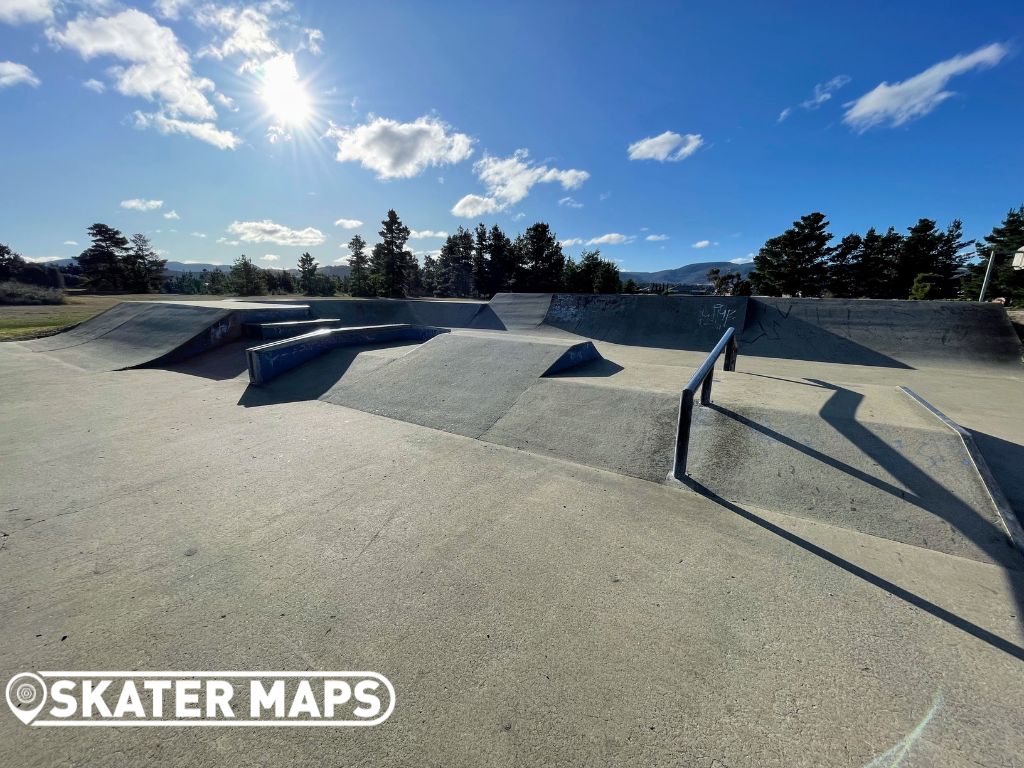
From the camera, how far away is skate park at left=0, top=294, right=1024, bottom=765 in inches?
68.3

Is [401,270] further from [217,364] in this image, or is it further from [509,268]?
[217,364]

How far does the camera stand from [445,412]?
5.82m

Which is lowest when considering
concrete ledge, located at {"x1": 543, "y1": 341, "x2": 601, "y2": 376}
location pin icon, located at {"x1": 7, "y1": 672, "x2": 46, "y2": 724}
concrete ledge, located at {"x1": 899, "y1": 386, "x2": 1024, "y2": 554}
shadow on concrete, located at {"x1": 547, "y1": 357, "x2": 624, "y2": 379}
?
location pin icon, located at {"x1": 7, "y1": 672, "x2": 46, "y2": 724}

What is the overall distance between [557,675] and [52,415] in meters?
8.39

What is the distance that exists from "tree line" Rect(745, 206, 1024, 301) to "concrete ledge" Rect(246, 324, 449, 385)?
39.4 meters

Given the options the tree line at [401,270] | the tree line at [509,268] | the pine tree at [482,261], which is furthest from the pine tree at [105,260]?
the pine tree at [482,261]

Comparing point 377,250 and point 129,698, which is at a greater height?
point 377,250

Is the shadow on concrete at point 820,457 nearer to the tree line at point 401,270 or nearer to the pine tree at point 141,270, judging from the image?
the tree line at point 401,270

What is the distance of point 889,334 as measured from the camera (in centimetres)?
1134

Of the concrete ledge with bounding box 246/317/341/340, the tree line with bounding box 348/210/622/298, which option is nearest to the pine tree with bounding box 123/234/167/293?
the tree line with bounding box 348/210/622/298

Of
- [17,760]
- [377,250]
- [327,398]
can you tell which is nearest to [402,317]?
[327,398]

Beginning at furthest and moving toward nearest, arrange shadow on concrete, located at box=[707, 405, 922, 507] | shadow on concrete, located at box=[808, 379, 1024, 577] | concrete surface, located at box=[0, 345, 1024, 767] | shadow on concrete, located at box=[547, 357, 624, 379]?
shadow on concrete, located at box=[547, 357, 624, 379] < shadow on concrete, located at box=[707, 405, 922, 507] < shadow on concrete, located at box=[808, 379, 1024, 577] < concrete surface, located at box=[0, 345, 1024, 767]

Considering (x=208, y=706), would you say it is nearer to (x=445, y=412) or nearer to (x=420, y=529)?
(x=420, y=529)

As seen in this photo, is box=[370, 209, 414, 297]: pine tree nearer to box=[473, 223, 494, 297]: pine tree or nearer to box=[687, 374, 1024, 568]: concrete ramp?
box=[473, 223, 494, 297]: pine tree
